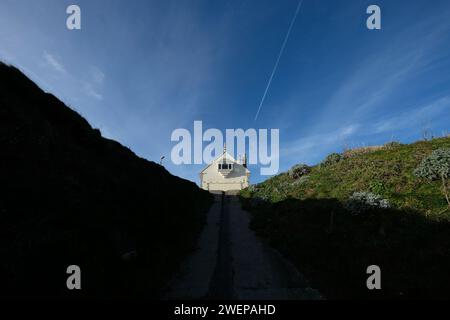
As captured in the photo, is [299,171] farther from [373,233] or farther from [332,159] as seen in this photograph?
[373,233]

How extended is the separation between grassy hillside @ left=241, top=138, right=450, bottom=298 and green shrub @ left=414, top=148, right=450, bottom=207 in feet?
1.82

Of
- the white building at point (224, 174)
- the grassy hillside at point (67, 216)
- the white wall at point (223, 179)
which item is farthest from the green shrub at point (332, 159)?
the grassy hillside at point (67, 216)

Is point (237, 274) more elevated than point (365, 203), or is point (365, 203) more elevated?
point (365, 203)

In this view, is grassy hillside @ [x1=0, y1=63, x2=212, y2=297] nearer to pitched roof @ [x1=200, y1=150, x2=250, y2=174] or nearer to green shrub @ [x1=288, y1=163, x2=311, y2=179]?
green shrub @ [x1=288, y1=163, x2=311, y2=179]

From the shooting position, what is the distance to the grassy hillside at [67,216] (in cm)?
738

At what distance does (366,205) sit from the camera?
16531 millimetres

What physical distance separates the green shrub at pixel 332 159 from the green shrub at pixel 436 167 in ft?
49.5

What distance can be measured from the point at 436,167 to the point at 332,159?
17.5 m

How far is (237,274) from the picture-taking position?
1158 cm

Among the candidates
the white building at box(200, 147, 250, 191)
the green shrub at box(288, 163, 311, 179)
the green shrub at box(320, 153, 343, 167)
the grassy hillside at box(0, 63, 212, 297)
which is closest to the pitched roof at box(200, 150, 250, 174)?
the white building at box(200, 147, 250, 191)

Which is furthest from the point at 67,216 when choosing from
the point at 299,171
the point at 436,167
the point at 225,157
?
the point at 225,157

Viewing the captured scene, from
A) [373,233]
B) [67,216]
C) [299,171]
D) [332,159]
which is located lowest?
[373,233]

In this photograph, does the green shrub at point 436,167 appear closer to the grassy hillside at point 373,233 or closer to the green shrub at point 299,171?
the grassy hillside at point 373,233
